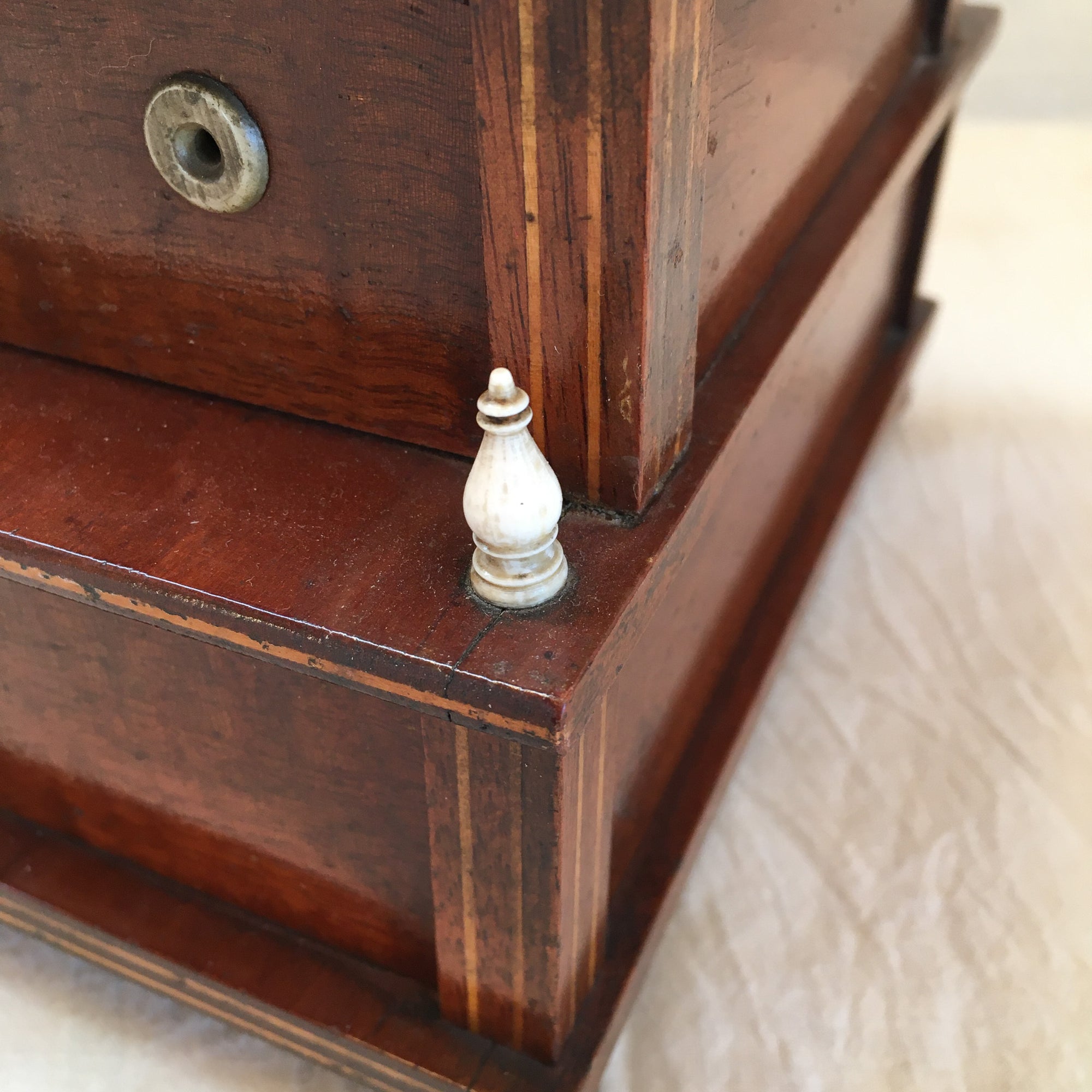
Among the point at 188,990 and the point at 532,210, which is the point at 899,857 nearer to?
the point at 188,990

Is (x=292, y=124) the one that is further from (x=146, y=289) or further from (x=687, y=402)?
(x=687, y=402)

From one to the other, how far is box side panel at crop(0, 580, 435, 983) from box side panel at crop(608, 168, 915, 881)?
177 mm

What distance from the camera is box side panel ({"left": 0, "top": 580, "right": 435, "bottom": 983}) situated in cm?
77

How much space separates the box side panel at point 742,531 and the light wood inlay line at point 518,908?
9cm

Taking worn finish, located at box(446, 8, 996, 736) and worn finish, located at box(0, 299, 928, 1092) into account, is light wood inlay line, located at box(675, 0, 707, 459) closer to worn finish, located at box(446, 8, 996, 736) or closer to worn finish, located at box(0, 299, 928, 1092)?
worn finish, located at box(446, 8, 996, 736)

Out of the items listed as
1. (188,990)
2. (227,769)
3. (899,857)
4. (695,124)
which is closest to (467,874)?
(227,769)

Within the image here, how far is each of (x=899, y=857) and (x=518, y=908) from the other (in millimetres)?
578

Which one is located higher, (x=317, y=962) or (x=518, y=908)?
(x=518, y=908)

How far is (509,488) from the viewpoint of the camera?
0.62m

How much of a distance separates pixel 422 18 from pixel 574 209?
13 centimetres

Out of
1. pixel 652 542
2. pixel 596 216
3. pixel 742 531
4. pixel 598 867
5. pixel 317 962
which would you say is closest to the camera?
pixel 596 216

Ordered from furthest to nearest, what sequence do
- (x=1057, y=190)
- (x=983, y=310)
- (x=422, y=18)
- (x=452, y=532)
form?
(x=1057, y=190) → (x=983, y=310) → (x=452, y=532) → (x=422, y=18)

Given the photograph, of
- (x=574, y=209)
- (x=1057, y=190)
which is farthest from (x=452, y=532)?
(x=1057, y=190)

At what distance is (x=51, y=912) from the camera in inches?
38.3
